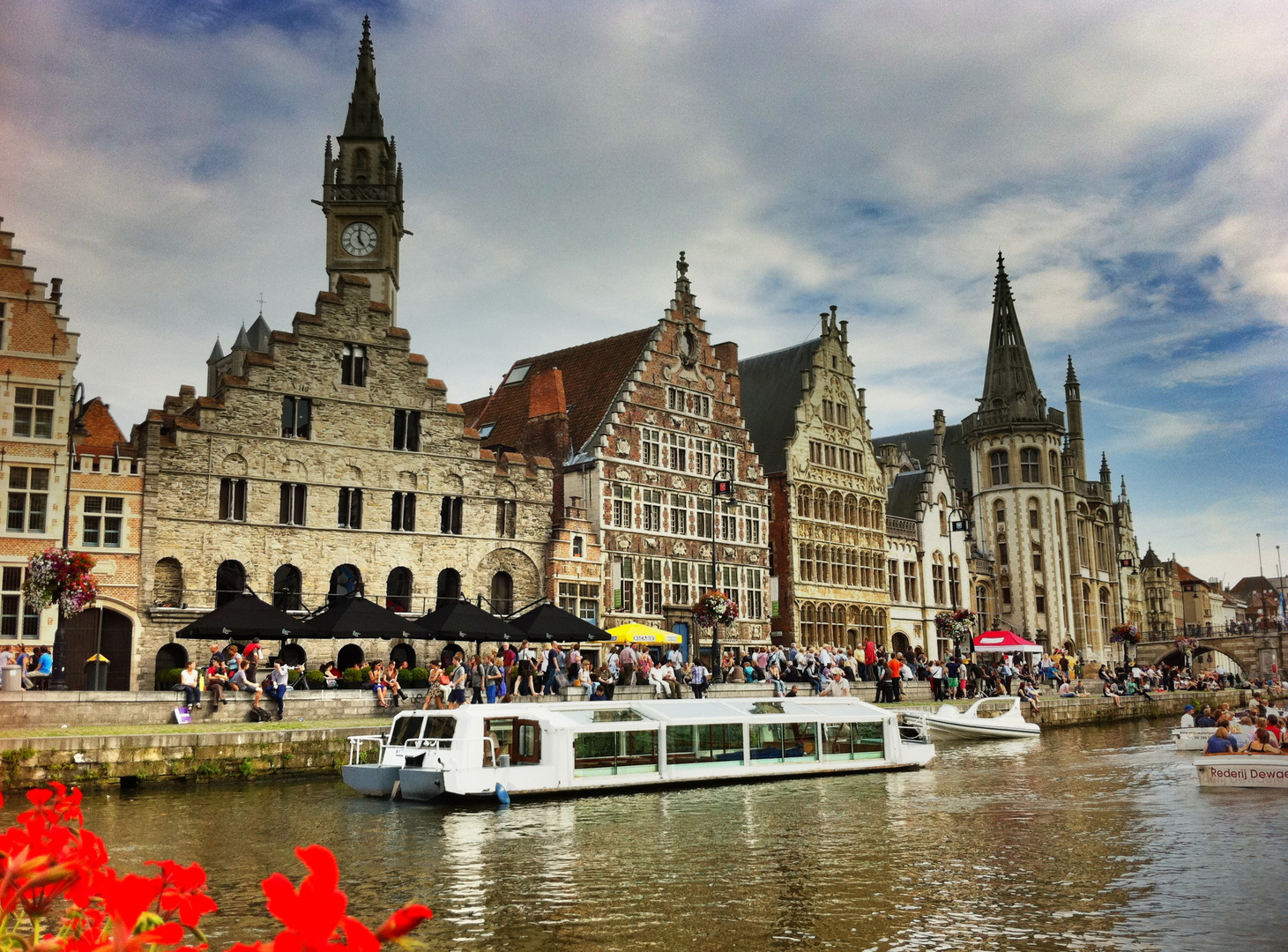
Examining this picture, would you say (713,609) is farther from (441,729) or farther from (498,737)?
(441,729)

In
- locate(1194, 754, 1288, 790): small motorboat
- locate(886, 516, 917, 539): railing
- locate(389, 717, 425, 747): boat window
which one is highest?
locate(886, 516, 917, 539): railing

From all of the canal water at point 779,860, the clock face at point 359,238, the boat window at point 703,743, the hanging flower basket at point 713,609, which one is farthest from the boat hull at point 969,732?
the clock face at point 359,238

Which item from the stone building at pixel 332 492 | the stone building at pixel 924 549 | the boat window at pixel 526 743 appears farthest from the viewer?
the stone building at pixel 924 549

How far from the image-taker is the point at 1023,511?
76250 mm

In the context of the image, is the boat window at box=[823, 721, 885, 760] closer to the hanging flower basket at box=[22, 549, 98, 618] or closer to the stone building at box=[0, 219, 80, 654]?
the hanging flower basket at box=[22, 549, 98, 618]

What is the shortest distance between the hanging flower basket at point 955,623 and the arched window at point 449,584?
1118 inches

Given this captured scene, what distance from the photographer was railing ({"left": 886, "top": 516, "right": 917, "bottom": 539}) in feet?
209

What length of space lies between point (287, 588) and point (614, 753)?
17.9 meters

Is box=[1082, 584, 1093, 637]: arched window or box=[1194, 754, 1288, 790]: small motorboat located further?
box=[1082, 584, 1093, 637]: arched window

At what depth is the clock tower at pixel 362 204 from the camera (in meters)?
50.0

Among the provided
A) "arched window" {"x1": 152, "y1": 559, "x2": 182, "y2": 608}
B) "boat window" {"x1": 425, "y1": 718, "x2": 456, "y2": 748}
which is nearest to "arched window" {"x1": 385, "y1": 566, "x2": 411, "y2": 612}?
"arched window" {"x1": 152, "y1": 559, "x2": 182, "y2": 608}

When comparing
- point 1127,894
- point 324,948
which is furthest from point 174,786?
point 324,948

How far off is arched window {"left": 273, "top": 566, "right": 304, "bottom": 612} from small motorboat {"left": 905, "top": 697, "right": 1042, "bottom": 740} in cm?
2045

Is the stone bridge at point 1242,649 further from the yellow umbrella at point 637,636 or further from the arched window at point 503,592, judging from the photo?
the yellow umbrella at point 637,636
